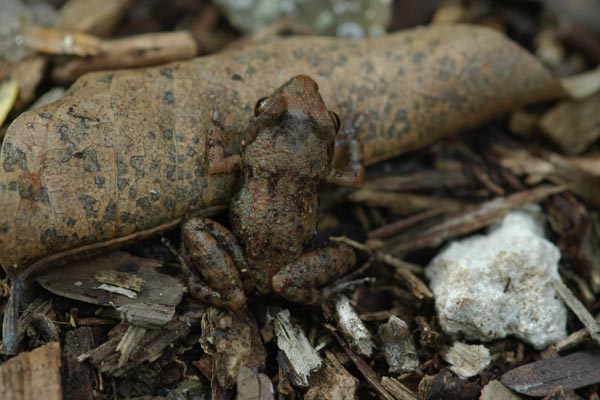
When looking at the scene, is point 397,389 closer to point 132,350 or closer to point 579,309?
point 579,309

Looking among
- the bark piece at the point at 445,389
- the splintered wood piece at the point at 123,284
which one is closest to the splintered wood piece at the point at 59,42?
the splintered wood piece at the point at 123,284

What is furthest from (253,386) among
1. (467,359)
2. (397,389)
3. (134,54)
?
(134,54)

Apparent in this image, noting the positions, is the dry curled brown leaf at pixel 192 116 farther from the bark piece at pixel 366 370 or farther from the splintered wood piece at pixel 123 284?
the bark piece at pixel 366 370

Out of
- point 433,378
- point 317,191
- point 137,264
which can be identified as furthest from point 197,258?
point 433,378

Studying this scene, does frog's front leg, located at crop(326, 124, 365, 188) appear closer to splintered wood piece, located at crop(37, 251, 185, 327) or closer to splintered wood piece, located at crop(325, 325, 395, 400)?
splintered wood piece, located at crop(325, 325, 395, 400)

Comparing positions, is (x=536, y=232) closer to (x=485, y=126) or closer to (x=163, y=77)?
(x=485, y=126)

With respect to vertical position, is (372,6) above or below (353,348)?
above
